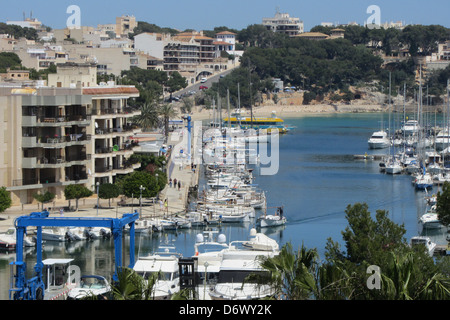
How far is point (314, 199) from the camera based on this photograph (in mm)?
48156

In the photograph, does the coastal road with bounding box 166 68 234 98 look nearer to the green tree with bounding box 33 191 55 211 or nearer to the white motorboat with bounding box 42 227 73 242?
the green tree with bounding box 33 191 55 211

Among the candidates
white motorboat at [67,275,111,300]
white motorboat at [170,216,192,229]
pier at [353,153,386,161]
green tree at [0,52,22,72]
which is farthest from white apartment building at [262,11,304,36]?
white motorboat at [67,275,111,300]

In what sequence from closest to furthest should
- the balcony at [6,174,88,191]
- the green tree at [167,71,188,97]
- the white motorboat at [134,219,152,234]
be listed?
the white motorboat at [134,219,152,234]
the balcony at [6,174,88,191]
the green tree at [167,71,188,97]

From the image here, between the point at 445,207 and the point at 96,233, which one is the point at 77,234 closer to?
the point at 96,233

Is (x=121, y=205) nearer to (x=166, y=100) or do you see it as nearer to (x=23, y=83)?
(x=23, y=83)

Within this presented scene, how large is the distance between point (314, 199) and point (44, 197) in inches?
653

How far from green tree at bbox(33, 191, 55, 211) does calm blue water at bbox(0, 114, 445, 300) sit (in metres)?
4.11

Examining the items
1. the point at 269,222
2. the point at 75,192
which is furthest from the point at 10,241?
the point at 269,222

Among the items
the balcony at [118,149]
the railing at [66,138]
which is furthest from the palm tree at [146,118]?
the railing at [66,138]

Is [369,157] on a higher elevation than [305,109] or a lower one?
lower

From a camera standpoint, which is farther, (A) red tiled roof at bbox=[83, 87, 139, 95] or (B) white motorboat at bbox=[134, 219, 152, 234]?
(A) red tiled roof at bbox=[83, 87, 139, 95]

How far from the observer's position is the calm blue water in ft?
105

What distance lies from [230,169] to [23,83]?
15.2 meters

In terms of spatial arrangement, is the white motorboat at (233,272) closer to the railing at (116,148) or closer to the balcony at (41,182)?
the balcony at (41,182)
